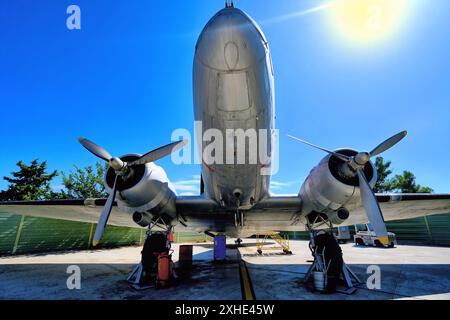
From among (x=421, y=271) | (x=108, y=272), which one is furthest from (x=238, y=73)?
(x=421, y=271)

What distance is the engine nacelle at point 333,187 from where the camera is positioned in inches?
233

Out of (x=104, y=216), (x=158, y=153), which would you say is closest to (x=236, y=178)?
(x=158, y=153)

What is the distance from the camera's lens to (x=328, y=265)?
250 inches

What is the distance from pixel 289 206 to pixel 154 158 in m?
4.47

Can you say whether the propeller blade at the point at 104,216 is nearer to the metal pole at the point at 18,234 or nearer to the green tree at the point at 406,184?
the metal pole at the point at 18,234

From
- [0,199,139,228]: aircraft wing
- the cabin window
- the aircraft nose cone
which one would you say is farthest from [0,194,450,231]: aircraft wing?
the aircraft nose cone

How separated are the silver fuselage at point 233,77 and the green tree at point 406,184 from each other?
46.7 meters

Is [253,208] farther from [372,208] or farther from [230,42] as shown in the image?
[230,42]

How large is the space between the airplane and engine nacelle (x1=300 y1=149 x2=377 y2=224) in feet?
0.08

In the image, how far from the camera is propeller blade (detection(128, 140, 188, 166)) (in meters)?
6.08

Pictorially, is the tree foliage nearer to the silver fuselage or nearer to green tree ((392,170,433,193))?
green tree ((392,170,433,193))

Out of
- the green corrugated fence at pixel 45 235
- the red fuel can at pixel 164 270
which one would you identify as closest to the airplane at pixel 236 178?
the red fuel can at pixel 164 270

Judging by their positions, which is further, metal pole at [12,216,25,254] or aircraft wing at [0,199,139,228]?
metal pole at [12,216,25,254]

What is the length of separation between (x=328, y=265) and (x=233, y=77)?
5.63 m
